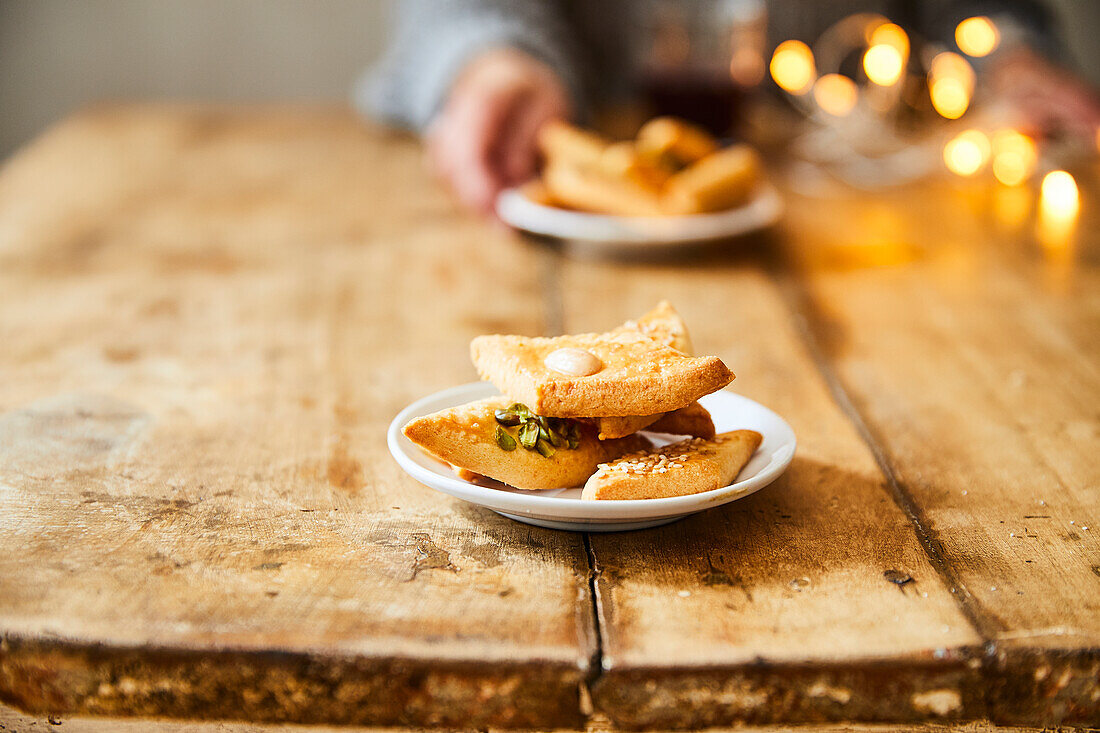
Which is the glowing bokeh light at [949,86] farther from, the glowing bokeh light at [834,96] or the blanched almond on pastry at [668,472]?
the blanched almond on pastry at [668,472]

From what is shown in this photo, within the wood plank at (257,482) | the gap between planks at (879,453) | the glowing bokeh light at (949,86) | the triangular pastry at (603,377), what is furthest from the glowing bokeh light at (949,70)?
the triangular pastry at (603,377)

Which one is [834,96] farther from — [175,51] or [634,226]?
[175,51]

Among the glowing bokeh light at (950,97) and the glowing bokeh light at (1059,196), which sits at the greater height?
the glowing bokeh light at (950,97)

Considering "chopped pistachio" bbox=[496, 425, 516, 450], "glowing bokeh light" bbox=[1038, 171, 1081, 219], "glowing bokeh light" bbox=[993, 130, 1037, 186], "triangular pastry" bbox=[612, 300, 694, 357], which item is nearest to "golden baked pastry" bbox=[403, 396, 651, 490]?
→ "chopped pistachio" bbox=[496, 425, 516, 450]

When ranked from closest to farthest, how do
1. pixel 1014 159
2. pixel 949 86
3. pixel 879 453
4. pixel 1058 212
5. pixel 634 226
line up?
1. pixel 879 453
2. pixel 634 226
3. pixel 1058 212
4. pixel 1014 159
5. pixel 949 86

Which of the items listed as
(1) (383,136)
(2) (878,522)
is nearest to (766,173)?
(1) (383,136)

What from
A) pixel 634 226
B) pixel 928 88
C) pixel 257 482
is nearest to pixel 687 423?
pixel 257 482

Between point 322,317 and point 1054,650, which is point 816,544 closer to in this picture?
point 1054,650
